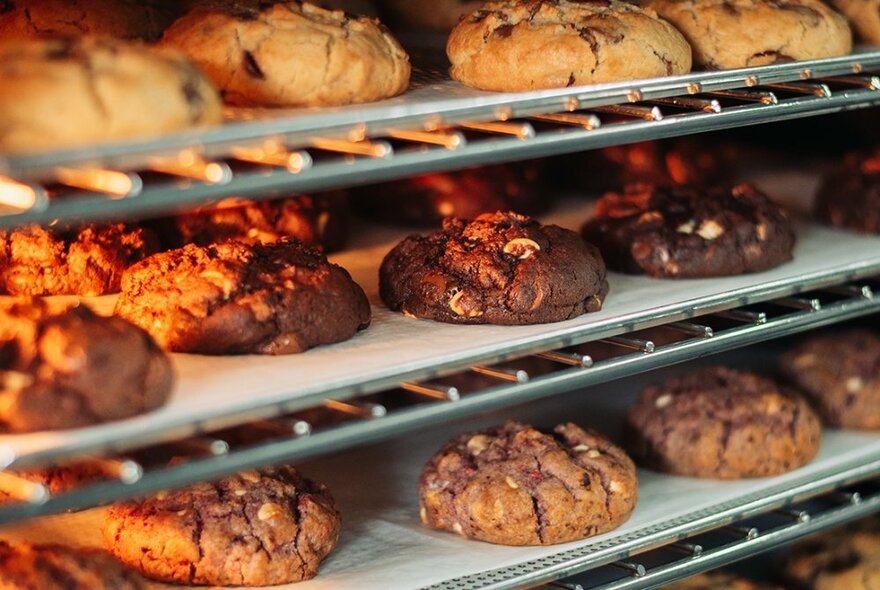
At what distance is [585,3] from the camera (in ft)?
7.99

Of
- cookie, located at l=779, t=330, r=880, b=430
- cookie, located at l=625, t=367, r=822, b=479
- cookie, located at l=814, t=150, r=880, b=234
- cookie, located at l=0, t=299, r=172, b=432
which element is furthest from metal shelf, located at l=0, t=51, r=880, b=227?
cookie, located at l=779, t=330, r=880, b=430

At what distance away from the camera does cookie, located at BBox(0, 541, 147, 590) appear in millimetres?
1954

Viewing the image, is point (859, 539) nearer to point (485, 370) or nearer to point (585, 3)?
point (485, 370)

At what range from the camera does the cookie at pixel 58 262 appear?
2.39m

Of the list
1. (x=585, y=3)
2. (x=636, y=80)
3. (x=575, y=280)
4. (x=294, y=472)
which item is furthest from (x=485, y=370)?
(x=585, y=3)

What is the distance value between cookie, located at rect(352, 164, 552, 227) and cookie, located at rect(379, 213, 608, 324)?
54cm

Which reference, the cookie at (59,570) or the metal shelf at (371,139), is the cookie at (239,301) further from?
the cookie at (59,570)

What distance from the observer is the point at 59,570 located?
1988mm

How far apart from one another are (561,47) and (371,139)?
473 millimetres

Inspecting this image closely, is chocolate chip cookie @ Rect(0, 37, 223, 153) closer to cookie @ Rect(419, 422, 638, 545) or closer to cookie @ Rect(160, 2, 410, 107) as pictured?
cookie @ Rect(160, 2, 410, 107)

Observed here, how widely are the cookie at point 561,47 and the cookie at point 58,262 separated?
759mm

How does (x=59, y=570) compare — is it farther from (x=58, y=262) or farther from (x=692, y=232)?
(x=692, y=232)

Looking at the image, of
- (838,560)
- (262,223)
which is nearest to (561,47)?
(262,223)

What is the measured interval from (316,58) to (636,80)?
57cm
